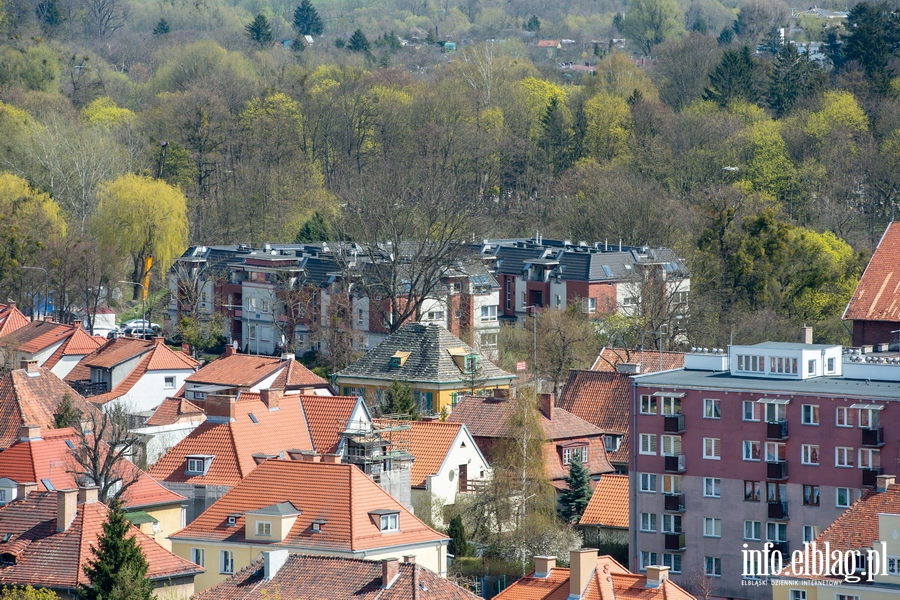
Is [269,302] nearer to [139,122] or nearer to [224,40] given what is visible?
[139,122]

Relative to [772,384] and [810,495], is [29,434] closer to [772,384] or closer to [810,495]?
[772,384]

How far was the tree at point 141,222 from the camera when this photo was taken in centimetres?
9719

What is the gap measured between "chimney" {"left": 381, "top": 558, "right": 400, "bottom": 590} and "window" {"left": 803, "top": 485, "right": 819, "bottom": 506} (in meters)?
15.4

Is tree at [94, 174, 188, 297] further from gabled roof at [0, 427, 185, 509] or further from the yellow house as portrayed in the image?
gabled roof at [0, 427, 185, 509]

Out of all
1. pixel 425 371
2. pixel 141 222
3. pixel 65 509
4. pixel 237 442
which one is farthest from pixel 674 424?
pixel 141 222

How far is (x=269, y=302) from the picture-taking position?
88.8 meters

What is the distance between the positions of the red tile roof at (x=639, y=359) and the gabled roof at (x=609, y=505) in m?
10.6

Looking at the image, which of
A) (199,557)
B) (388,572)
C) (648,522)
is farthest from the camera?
(648,522)

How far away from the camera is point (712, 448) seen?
5003 centimetres

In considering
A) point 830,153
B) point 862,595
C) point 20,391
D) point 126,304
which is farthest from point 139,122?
point 862,595

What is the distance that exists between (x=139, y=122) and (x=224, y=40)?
4447cm

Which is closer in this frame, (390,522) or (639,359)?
(390,522)

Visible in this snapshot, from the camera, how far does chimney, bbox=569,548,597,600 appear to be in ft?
124

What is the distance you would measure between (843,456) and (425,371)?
2166cm
